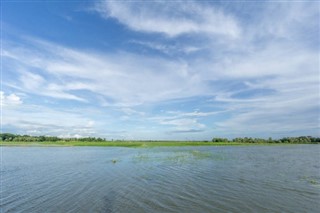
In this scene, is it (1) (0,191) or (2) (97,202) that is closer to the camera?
(2) (97,202)

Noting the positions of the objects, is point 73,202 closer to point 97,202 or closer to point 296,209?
point 97,202

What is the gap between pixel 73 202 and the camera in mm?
15656

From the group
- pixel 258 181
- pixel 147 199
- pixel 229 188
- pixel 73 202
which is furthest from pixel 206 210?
pixel 258 181

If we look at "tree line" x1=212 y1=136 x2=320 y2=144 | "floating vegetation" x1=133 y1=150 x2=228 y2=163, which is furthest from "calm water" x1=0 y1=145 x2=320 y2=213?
"tree line" x1=212 y1=136 x2=320 y2=144

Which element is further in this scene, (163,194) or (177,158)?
(177,158)

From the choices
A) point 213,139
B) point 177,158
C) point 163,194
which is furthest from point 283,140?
point 163,194

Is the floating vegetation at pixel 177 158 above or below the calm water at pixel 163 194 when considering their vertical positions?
above

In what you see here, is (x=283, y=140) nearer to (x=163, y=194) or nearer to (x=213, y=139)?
(x=213, y=139)

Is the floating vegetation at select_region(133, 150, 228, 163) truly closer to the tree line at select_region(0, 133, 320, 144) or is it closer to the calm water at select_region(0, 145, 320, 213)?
the calm water at select_region(0, 145, 320, 213)

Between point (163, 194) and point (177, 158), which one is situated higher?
point (177, 158)

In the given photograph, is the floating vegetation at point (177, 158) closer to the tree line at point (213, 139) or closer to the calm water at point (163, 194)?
the calm water at point (163, 194)

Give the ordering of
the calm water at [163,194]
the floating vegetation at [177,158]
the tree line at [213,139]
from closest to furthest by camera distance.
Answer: the calm water at [163,194] < the floating vegetation at [177,158] < the tree line at [213,139]

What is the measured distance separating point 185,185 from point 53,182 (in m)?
12.7

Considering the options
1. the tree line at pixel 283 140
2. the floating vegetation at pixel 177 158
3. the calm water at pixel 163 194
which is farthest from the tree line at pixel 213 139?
the calm water at pixel 163 194
